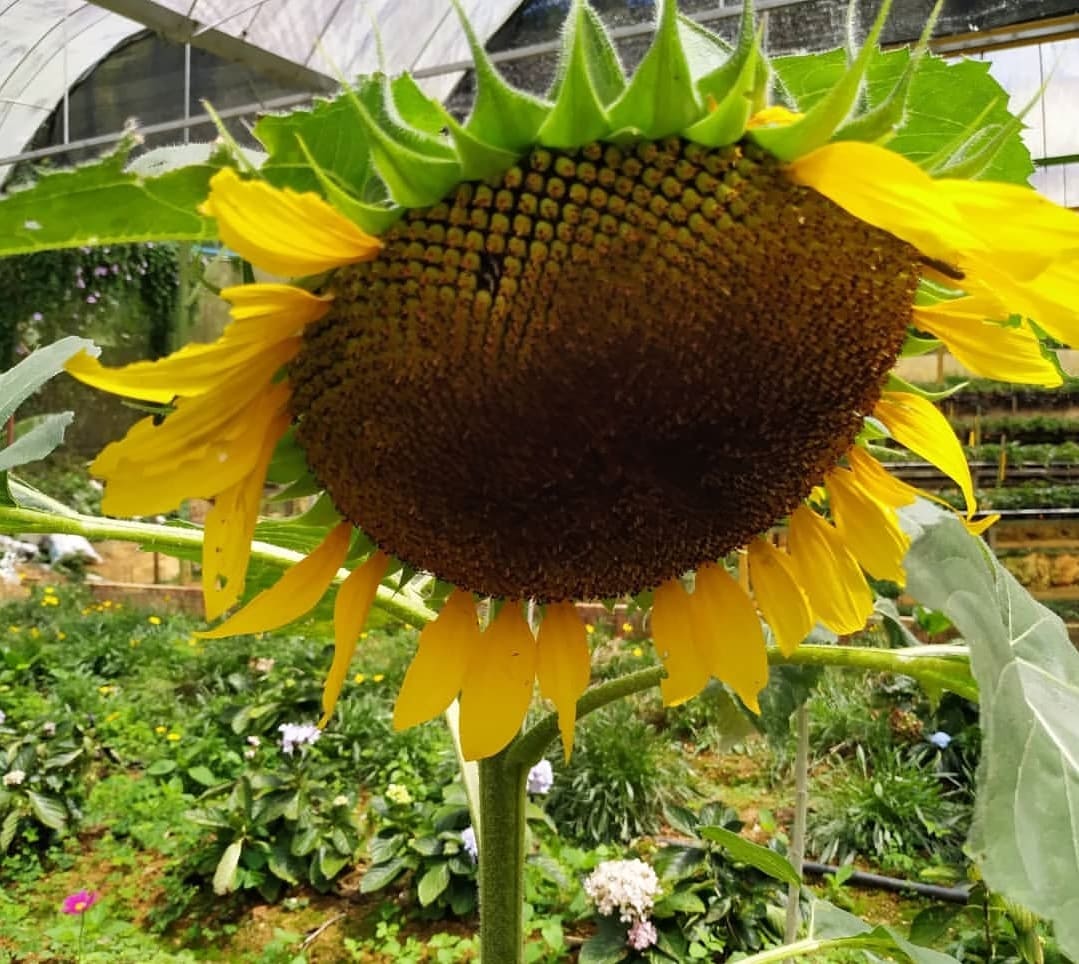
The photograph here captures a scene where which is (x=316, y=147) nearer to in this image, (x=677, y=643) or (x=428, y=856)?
(x=677, y=643)

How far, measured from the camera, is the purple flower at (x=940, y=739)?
3.40m

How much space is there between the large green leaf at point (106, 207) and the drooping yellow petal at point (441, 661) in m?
0.23

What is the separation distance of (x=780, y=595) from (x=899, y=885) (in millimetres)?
2675

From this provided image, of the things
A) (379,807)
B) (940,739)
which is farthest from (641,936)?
(940,739)

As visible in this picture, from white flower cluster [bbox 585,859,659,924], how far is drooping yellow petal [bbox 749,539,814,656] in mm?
2143

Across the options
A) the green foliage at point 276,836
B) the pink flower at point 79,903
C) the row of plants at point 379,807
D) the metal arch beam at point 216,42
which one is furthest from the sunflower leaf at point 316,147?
the metal arch beam at point 216,42

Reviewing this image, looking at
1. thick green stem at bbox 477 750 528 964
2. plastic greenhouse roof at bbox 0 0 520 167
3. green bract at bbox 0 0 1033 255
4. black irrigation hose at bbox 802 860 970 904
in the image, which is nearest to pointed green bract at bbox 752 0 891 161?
green bract at bbox 0 0 1033 255

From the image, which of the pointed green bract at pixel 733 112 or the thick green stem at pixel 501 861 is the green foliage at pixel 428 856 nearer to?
the thick green stem at pixel 501 861

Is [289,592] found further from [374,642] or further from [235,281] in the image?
[374,642]

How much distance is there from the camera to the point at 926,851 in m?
3.25

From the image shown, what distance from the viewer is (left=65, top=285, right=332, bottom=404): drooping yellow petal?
0.43 meters

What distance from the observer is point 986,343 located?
1.83 feet

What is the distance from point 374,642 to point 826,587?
4.40 metres

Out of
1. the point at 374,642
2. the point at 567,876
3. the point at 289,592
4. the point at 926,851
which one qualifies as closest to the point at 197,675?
the point at 374,642
